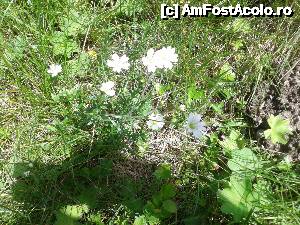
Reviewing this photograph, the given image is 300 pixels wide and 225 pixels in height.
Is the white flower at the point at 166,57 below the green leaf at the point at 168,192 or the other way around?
the other way around

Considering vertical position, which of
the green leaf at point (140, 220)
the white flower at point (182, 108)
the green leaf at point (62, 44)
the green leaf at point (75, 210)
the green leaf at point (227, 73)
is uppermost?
the green leaf at point (62, 44)

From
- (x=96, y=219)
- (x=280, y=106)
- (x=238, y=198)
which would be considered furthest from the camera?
(x=280, y=106)

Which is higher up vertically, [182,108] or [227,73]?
[227,73]

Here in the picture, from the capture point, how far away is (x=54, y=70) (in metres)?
2.06

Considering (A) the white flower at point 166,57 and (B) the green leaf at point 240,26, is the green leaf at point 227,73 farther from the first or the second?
(A) the white flower at point 166,57

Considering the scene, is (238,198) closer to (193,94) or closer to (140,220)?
(140,220)

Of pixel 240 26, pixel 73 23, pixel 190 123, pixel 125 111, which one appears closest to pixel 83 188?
pixel 125 111

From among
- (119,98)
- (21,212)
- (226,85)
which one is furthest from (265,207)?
(21,212)

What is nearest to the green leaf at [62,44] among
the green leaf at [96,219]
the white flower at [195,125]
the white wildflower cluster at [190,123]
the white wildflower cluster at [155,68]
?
the white wildflower cluster at [155,68]

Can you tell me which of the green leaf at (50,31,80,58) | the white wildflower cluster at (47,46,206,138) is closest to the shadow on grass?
the white wildflower cluster at (47,46,206,138)

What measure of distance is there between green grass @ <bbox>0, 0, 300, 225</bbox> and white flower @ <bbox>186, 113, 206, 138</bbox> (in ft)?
0.21

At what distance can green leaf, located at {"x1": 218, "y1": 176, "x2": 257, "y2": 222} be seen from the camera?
65.7 inches

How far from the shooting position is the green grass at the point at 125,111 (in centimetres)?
185

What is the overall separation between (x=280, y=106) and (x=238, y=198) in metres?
0.61
